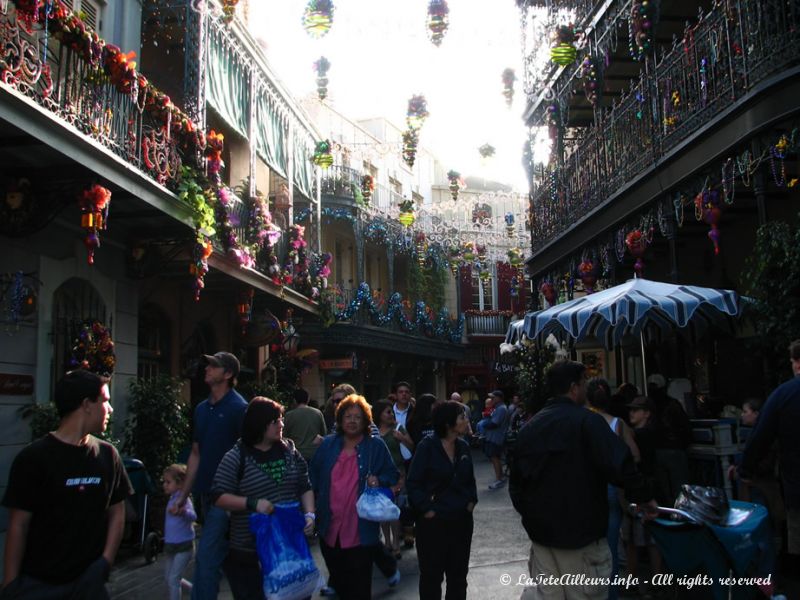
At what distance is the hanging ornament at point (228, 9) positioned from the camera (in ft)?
37.7

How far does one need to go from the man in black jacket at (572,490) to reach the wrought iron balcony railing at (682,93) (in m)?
5.56

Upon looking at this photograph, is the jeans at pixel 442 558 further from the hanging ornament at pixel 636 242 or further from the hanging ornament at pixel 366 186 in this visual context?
the hanging ornament at pixel 366 186

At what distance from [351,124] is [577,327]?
23879 mm

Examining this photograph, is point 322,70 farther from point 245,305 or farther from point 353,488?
point 353,488

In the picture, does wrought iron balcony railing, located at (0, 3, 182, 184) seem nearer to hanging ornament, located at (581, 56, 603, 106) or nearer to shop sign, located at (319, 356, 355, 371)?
hanging ornament, located at (581, 56, 603, 106)

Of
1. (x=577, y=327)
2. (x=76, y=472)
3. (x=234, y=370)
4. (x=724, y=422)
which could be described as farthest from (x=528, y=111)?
(x=76, y=472)

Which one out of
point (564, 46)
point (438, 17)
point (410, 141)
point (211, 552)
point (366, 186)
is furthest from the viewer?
point (366, 186)

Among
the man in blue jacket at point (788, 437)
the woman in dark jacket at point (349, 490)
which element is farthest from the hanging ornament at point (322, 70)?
the man in blue jacket at point (788, 437)

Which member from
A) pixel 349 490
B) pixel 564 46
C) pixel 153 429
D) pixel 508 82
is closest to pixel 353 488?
pixel 349 490

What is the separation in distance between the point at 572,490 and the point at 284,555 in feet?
5.61

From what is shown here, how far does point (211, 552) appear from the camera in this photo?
507cm

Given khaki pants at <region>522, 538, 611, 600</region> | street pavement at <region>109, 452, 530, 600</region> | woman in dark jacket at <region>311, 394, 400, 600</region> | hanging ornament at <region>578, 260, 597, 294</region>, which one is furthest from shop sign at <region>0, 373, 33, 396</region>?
hanging ornament at <region>578, 260, 597, 294</region>

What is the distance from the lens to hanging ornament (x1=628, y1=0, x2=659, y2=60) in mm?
11023

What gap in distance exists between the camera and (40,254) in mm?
9031
